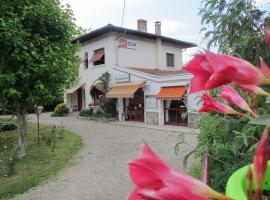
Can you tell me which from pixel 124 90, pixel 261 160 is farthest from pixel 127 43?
pixel 261 160

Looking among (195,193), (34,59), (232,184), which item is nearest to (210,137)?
(232,184)

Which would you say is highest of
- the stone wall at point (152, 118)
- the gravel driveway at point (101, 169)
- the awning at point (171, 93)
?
the awning at point (171, 93)

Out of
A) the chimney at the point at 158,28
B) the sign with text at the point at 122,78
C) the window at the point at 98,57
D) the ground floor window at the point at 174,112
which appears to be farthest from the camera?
the chimney at the point at 158,28

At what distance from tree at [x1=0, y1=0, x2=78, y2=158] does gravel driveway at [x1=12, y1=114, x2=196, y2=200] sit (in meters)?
2.50

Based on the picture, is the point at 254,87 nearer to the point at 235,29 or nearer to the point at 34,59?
the point at 235,29

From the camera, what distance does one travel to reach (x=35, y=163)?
1138 cm

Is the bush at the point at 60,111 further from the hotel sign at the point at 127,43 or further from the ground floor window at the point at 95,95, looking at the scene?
the hotel sign at the point at 127,43

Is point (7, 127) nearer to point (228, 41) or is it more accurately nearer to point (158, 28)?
point (158, 28)

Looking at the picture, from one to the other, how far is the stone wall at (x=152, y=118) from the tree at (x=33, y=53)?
10953 millimetres

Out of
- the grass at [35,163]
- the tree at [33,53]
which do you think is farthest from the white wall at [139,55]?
the tree at [33,53]

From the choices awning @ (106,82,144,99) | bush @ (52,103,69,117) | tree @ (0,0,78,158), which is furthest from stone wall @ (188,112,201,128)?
bush @ (52,103,69,117)

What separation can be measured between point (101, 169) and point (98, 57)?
17757mm

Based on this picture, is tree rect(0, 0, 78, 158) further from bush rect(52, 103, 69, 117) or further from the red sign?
bush rect(52, 103, 69, 117)

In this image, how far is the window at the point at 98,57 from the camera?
27.5 m
